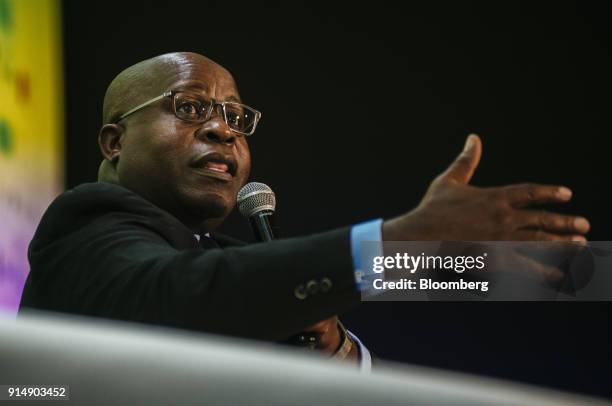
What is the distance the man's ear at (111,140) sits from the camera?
1.94m

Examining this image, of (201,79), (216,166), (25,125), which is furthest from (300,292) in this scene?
(25,125)

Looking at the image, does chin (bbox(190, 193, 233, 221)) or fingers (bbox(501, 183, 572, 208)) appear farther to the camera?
chin (bbox(190, 193, 233, 221))

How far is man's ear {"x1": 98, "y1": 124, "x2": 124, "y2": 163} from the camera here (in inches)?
76.4

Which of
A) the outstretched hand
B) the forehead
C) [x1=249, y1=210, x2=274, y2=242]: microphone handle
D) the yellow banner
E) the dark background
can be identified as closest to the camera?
the outstretched hand

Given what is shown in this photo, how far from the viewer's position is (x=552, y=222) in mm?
1066

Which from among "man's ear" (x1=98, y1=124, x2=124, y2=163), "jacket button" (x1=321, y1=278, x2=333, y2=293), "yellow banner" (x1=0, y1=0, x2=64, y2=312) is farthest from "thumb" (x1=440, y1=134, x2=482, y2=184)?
"yellow banner" (x1=0, y1=0, x2=64, y2=312)

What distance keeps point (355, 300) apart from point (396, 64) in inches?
71.8

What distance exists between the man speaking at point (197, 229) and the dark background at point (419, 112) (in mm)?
798

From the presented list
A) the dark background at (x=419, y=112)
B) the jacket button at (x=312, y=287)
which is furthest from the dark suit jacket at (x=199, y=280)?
the dark background at (x=419, y=112)

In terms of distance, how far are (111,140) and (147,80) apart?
172 mm

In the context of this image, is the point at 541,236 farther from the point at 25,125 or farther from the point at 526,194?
the point at 25,125

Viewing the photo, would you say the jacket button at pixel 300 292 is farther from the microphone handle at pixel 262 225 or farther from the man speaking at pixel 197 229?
the microphone handle at pixel 262 225

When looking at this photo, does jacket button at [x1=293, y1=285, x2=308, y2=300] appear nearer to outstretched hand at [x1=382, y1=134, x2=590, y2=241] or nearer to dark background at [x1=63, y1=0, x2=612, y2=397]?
outstretched hand at [x1=382, y1=134, x2=590, y2=241]

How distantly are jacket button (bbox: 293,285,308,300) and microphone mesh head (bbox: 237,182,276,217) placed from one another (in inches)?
24.9
